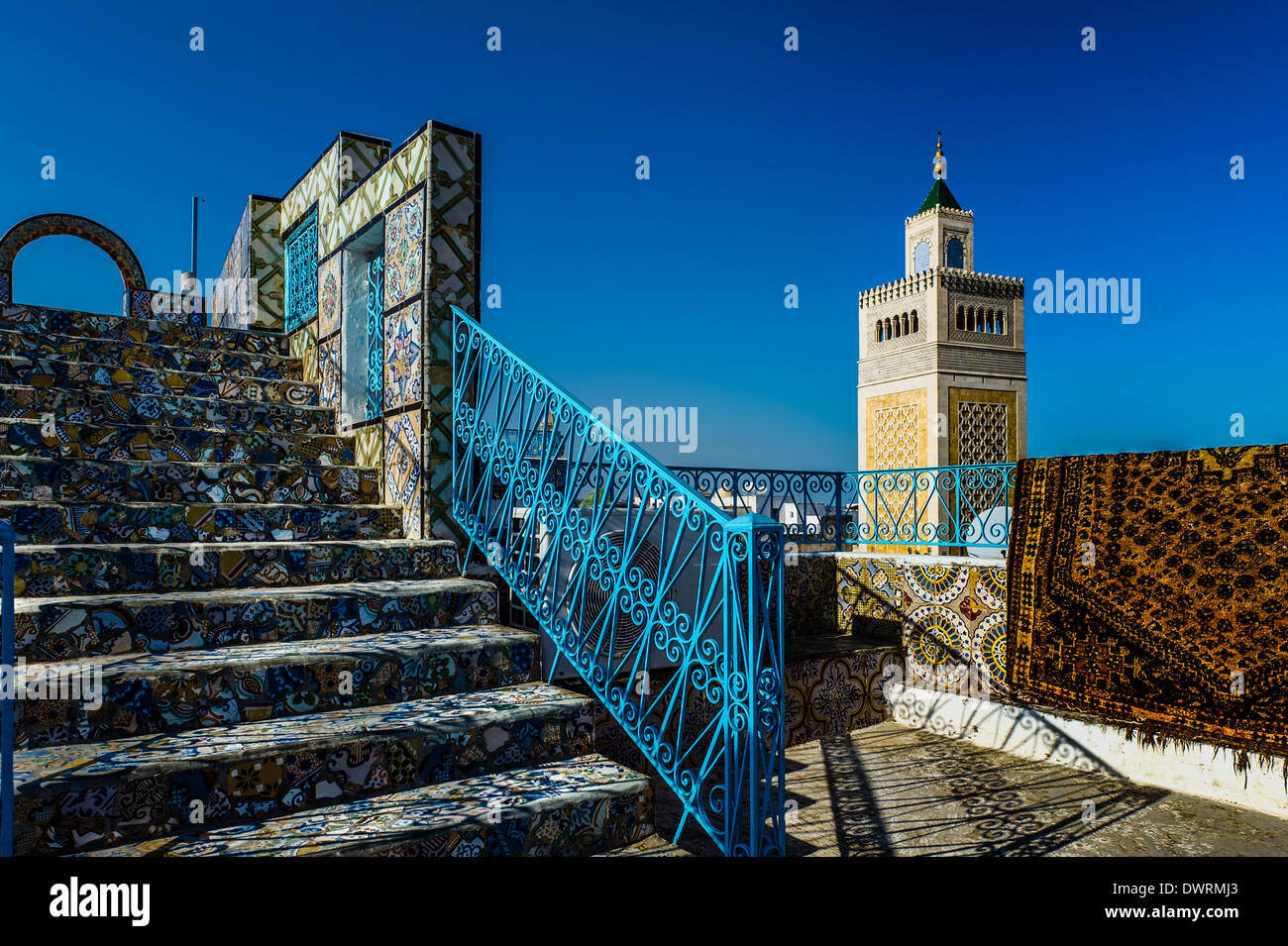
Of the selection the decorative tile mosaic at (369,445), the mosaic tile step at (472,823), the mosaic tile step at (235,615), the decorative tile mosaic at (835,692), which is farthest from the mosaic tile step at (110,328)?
the decorative tile mosaic at (835,692)

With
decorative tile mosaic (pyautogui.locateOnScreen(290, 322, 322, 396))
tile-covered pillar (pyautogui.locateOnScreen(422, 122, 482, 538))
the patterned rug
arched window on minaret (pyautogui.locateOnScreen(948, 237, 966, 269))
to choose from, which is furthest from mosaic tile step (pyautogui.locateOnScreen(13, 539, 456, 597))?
arched window on minaret (pyautogui.locateOnScreen(948, 237, 966, 269))

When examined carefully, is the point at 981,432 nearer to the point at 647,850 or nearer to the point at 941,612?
the point at 941,612

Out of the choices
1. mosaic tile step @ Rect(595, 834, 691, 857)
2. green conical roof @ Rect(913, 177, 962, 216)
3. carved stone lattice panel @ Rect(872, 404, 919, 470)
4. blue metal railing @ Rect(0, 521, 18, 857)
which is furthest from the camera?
green conical roof @ Rect(913, 177, 962, 216)

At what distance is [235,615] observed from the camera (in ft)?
9.91

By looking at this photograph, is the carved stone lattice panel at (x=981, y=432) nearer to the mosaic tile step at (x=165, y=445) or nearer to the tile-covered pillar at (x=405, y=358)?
the tile-covered pillar at (x=405, y=358)

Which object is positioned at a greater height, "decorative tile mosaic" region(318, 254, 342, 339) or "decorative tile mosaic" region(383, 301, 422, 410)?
"decorative tile mosaic" region(318, 254, 342, 339)

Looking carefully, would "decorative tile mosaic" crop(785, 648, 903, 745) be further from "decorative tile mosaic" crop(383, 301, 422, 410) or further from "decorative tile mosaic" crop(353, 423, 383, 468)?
"decorative tile mosaic" crop(383, 301, 422, 410)

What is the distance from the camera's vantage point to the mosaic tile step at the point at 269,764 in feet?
6.80

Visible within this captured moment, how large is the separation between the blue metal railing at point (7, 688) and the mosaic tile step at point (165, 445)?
2.19 metres

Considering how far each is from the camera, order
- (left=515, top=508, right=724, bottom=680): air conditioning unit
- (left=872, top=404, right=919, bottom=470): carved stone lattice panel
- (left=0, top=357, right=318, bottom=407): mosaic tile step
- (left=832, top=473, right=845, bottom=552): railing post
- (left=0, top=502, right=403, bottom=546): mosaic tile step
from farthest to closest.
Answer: (left=872, top=404, right=919, bottom=470): carved stone lattice panel
(left=832, top=473, right=845, bottom=552): railing post
(left=0, top=357, right=318, bottom=407): mosaic tile step
(left=0, top=502, right=403, bottom=546): mosaic tile step
(left=515, top=508, right=724, bottom=680): air conditioning unit

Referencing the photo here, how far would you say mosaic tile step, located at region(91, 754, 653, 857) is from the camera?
83.4 inches

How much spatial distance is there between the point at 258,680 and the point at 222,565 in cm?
86

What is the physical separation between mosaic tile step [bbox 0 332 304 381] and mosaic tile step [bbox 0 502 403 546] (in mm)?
1604
